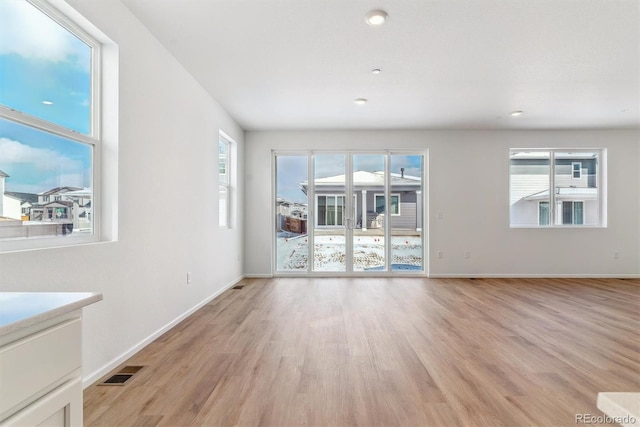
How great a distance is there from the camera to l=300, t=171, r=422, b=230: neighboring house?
19.3ft

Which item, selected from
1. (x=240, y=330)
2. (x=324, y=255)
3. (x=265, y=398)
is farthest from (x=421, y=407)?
(x=324, y=255)

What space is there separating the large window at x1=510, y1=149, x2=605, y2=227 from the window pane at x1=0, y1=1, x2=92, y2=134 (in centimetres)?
636

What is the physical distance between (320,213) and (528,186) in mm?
3884

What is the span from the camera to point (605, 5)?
7.65 ft

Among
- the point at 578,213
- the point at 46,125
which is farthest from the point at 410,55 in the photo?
the point at 578,213

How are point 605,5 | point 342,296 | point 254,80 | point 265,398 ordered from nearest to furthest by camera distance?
point 265,398, point 605,5, point 254,80, point 342,296

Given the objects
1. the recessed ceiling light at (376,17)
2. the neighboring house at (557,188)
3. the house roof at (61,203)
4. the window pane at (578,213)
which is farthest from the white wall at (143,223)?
the window pane at (578,213)

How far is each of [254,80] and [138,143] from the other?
1.61 meters

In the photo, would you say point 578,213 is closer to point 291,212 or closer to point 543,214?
point 543,214

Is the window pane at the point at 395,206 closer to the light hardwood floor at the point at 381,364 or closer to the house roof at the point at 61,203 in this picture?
the light hardwood floor at the point at 381,364

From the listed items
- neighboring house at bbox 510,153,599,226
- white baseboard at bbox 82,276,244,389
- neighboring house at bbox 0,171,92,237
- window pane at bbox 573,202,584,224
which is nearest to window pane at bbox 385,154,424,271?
neighboring house at bbox 510,153,599,226

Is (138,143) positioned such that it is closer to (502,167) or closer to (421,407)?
(421,407)

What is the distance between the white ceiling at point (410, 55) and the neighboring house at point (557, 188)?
112 centimetres

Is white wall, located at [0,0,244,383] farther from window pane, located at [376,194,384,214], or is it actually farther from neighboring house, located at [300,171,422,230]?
window pane, located at [376,194,384,214]
